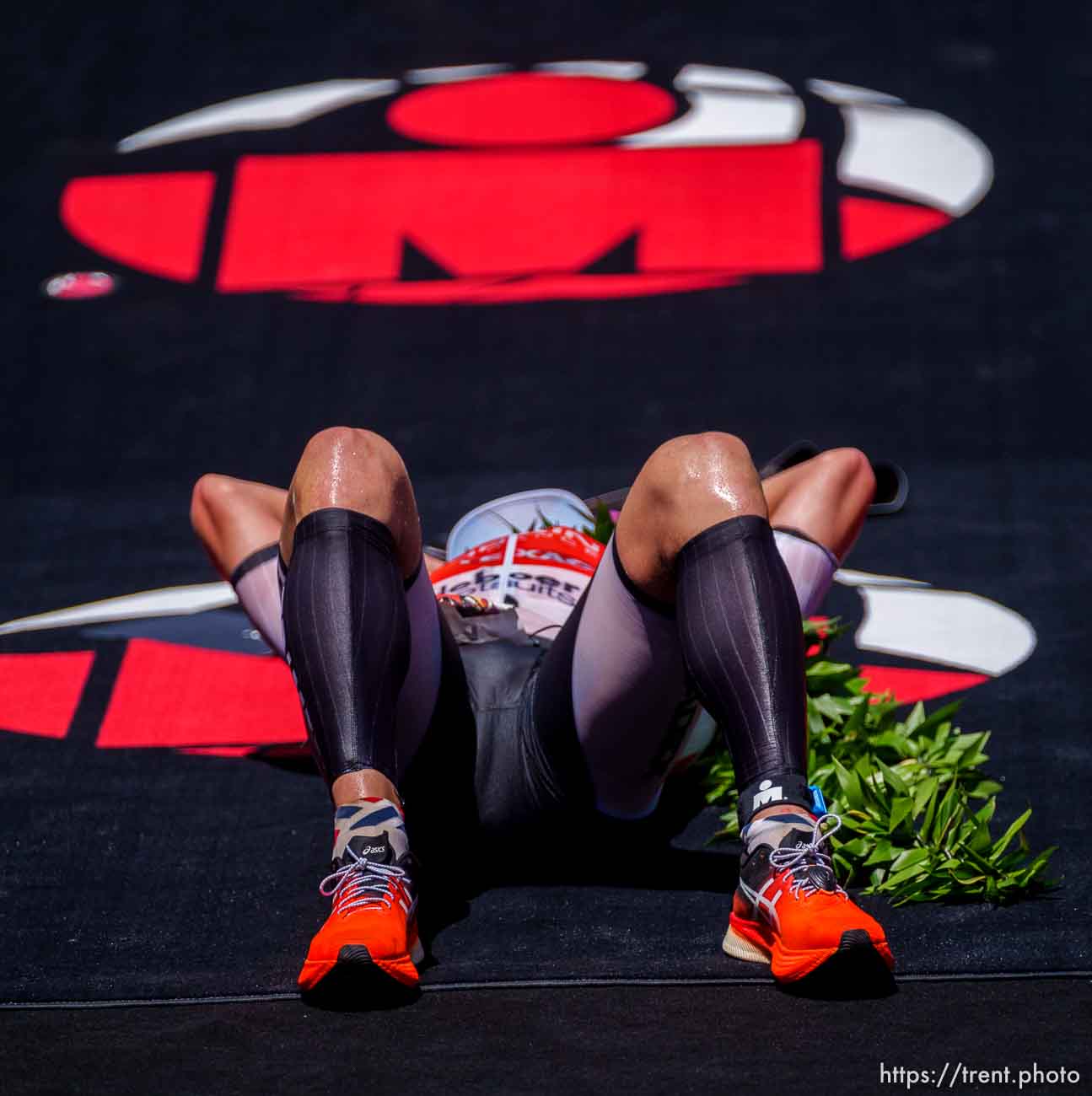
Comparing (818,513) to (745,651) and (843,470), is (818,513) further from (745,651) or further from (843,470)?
(745,651)

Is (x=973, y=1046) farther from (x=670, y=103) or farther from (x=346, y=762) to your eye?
(x=670, y=103)

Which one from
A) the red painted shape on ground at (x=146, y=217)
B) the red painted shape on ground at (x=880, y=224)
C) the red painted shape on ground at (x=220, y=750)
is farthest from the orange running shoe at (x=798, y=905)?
the red painted shape on ground at (x=146, y=217)

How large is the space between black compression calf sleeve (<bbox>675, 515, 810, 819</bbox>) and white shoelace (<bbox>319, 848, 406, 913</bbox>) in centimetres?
35

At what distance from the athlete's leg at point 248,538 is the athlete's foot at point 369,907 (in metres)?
0.45

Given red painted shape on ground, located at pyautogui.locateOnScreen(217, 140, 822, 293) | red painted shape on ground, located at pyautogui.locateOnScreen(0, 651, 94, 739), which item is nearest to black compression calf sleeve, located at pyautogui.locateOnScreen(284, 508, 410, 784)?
red painted shape on ground, located at pyautogui.locateOnScreen(0, 651, 94, 739)

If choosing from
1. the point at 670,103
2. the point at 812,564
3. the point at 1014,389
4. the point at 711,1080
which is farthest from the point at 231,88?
the point at 711,1080

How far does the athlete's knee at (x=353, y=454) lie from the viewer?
177 centimetres

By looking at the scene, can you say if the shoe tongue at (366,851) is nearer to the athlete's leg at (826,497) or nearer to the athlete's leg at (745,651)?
the athlete's leg at (745,651)

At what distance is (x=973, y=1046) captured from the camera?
58.1 inches

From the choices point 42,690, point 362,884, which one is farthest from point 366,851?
point 42,690

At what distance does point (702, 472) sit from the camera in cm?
170

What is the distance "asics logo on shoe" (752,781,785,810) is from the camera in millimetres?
1604

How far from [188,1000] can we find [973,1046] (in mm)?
751
